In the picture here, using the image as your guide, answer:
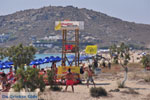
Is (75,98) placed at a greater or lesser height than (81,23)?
lesser

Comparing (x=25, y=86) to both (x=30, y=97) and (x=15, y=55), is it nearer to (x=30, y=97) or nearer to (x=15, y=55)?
(x=30, y=97)

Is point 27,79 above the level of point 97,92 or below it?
above

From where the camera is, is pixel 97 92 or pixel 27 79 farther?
A: pixel 97 92

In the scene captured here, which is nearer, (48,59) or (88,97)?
(88,97)

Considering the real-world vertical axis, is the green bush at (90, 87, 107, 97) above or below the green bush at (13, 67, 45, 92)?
below

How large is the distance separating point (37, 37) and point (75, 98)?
605ft

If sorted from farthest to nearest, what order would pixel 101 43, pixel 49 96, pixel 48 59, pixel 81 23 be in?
pixel 101 43
pixel 48 59
pixel 81 23
pixel 49 96

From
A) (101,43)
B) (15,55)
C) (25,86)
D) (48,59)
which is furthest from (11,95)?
(101,43)

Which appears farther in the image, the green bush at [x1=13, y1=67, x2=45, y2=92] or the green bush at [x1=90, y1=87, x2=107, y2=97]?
the green bush at [x1=90, y1=87, x2=107, y2=97]

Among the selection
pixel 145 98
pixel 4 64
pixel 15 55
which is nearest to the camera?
pixel 145 98

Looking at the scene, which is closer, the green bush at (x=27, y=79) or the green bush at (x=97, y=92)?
the green bush at (x=27, y=79)

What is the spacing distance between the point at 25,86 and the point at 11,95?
618 millimetres

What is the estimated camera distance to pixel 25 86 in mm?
13359

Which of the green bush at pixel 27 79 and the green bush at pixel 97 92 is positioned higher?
the green bush at pixel 27 79
